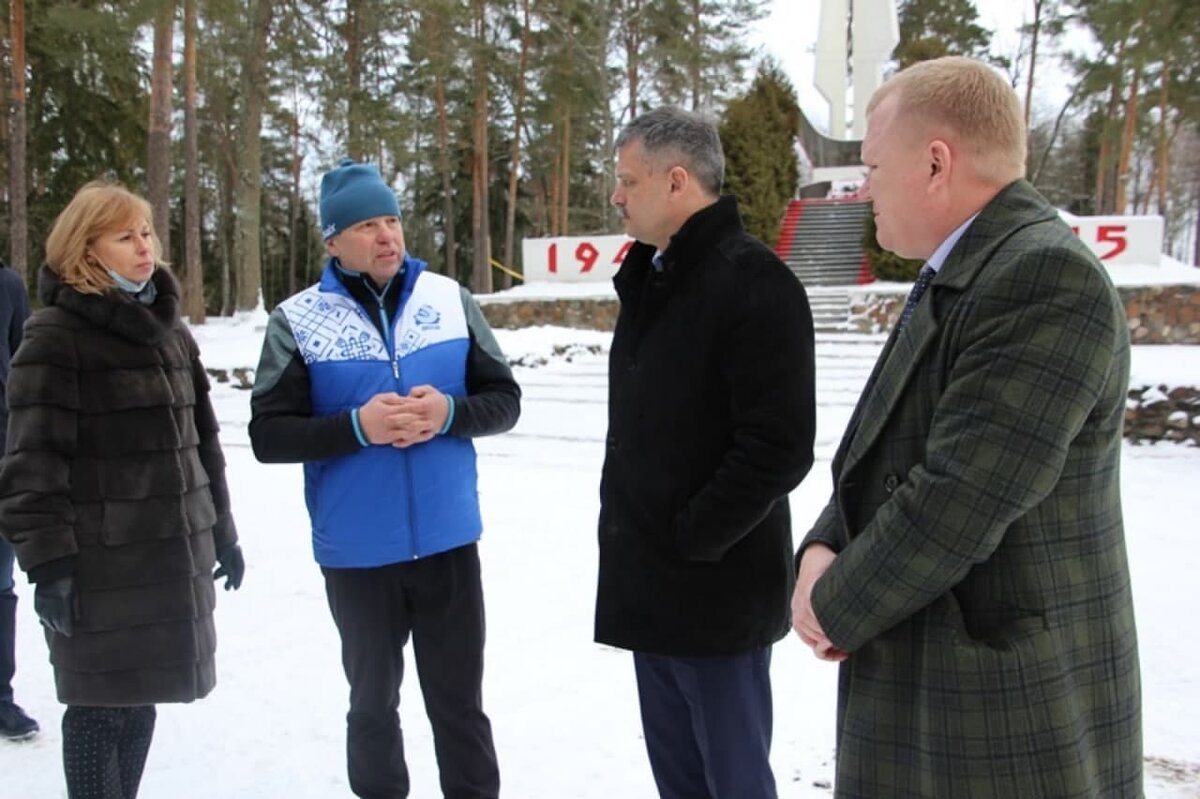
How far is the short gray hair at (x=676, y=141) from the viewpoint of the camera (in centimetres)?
206

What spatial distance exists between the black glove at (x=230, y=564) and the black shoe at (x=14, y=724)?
959 millimetres

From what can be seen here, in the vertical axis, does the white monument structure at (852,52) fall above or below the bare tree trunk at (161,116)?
above

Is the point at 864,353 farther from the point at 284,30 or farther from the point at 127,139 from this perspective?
the point at 127,139

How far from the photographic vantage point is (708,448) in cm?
198

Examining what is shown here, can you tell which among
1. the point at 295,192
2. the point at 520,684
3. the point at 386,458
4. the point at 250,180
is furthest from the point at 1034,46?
the point at 386,458

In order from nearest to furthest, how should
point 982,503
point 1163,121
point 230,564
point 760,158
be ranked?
1. point 982,503
2. point 230,564
3. point 760,158
4. point 1163,121

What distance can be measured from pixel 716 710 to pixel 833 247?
58.4 feet

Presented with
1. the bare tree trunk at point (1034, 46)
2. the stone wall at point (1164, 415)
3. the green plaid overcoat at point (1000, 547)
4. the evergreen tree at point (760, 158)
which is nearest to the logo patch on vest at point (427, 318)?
the green plaid overcoat at point (1000, 547)

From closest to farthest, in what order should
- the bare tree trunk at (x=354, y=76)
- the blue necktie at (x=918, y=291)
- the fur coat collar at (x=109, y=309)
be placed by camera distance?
the blue necktie at (x=918, y=291)
the fur coat collar at (x=109, y=309)
the bare tree trunk at (x=354, y=76)

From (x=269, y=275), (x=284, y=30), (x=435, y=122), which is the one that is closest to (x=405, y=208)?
(x=269, y=275)

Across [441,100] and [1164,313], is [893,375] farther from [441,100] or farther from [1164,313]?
[441,100]

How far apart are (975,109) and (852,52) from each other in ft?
81.3

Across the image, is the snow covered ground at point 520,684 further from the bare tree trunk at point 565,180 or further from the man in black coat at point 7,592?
the bare tree trunk at point 565,180

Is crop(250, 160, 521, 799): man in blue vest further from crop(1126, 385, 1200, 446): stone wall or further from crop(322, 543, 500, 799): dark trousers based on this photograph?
crop(1126, 385, 1200, 446): stone wall
